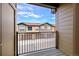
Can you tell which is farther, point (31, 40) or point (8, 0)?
point (31, 40)

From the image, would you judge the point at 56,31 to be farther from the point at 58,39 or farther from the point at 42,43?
the point at 42,43

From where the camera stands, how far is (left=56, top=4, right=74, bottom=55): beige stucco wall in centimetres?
216

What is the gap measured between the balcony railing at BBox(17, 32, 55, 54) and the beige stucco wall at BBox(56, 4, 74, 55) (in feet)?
0.70

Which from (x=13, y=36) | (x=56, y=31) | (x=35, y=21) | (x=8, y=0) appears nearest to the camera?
(x=8, y=0)

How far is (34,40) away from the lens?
217cm

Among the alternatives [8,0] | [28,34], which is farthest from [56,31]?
[8,0]

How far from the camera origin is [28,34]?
2.04 metres

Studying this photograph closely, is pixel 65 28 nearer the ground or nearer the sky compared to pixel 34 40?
nearer the sky

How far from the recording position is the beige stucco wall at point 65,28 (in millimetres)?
2156

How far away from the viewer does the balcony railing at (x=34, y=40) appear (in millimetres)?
2072

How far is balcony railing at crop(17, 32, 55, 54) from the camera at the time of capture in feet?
6.80

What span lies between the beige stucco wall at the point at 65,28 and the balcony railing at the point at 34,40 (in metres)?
0.21

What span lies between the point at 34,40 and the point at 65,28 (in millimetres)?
651

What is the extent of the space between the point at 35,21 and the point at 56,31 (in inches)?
17.1
